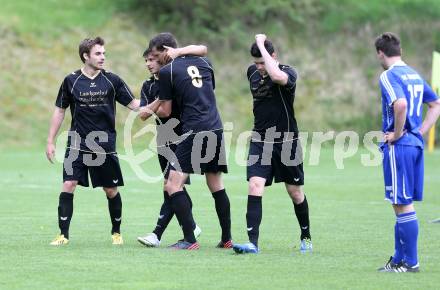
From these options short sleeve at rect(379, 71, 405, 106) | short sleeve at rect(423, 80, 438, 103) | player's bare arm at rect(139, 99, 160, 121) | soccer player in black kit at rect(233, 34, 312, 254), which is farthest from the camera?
player's bare arm at rect(139, 99, 160, 121)

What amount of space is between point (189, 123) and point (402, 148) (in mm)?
2551

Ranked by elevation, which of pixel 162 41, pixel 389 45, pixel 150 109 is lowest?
pixel 150 109

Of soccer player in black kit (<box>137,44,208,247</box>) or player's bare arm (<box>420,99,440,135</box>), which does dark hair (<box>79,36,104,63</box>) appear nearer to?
soccer player in black kit (<box>137,44,208,247</box>)

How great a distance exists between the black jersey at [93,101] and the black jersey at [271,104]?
5.17 ft

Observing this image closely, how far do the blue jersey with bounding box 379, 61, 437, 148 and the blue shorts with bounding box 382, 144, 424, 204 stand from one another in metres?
0.08

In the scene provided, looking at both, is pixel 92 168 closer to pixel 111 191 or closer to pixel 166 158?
pixel 111 191

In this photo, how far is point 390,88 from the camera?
8.79 meters

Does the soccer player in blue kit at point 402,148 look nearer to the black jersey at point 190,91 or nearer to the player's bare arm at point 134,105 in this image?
the black jersey at point 190,91

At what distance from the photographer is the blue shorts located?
883 centimetres

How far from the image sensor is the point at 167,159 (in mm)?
11070

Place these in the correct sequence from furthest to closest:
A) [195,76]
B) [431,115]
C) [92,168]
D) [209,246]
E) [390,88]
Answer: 1. [92,168]
2. [209,246]
3. [195,76]
4. [431,115]
5. [390,88]

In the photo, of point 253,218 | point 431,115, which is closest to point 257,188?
point 253,218

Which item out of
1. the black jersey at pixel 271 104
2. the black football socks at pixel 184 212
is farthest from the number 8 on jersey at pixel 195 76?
the black football socks at pixel 184 212

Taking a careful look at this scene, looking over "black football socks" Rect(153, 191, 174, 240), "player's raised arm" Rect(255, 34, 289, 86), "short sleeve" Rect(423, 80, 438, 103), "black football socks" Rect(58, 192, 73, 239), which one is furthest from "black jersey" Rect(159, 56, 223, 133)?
"short sleeve" Rect(423, 80, 438, 103)
